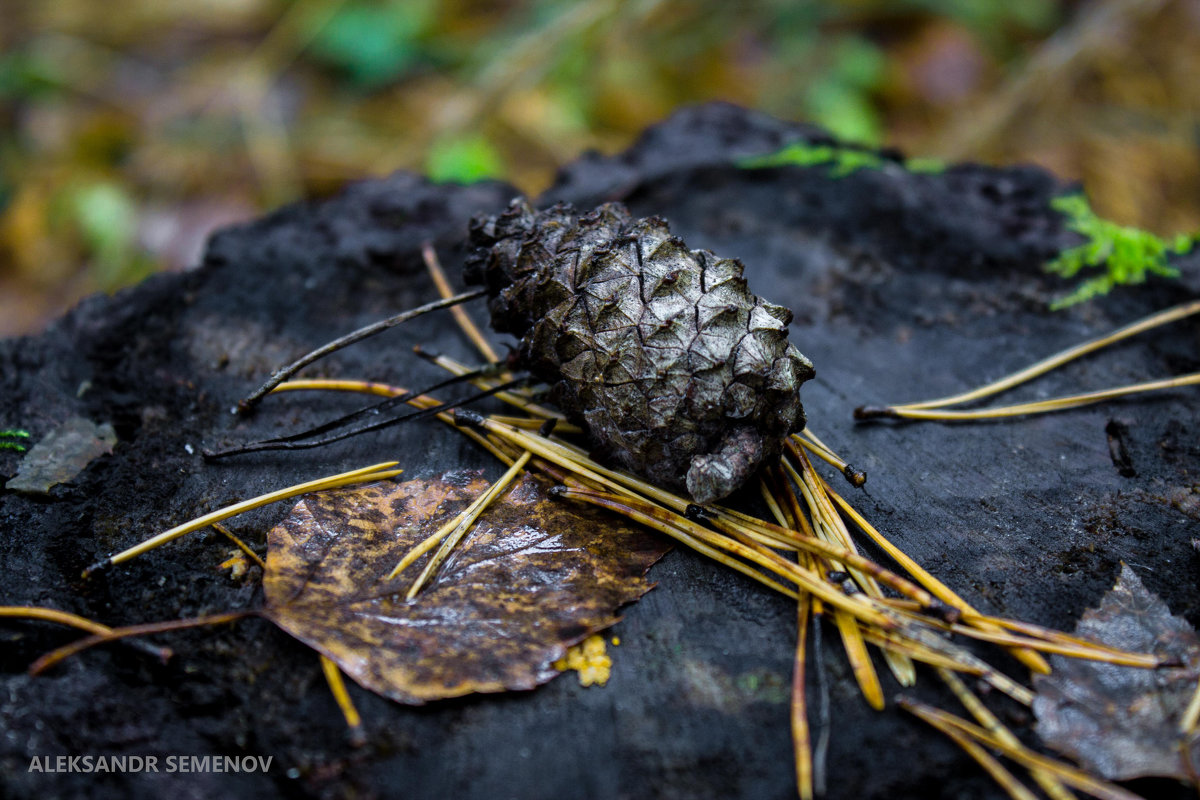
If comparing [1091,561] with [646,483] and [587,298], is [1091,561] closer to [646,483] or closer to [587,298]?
[646,483]


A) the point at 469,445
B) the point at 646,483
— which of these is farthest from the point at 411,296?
the point at 646,483

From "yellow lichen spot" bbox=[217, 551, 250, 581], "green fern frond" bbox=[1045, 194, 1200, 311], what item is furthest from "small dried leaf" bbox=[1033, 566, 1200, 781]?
"yellow lichen spot" bbox=[217, 551, 250, 581]

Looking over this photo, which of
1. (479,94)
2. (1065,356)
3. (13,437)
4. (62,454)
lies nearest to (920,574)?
(1065,356)

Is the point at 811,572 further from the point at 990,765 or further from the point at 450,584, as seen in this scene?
the point at 450,584

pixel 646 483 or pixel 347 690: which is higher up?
pixel 646 483

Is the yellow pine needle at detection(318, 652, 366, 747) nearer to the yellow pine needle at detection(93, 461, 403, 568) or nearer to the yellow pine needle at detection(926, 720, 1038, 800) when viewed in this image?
the yellow pine needle at detection(93, 461, 403, 568)

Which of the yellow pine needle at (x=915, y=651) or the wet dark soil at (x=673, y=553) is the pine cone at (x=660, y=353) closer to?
the wet dark soil at (x=673, y=553)
